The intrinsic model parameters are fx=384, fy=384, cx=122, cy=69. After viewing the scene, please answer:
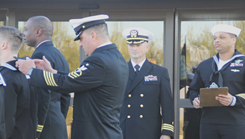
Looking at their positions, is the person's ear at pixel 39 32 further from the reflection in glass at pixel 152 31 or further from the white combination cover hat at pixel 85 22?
A: the reflection in glass at pixel 152 31

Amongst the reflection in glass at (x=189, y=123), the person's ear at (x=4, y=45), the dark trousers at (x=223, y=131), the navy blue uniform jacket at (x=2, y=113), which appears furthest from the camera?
the reflection in glass at (x=189, y=123)

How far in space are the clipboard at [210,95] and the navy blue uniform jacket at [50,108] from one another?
146cm

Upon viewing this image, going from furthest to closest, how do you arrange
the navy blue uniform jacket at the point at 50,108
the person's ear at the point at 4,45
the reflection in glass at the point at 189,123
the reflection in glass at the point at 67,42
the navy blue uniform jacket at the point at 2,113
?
the reflection in glass at the point at 67,42 → the reflection in glass at the point at 189,123 → the navy blue uniform jacket at the point at 50,108 → the person's ear at the point at 4,45 → the navy blue uniform jacket at the point at 2,113

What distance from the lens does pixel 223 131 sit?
4129mm

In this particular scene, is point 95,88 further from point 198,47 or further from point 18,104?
point 198,47

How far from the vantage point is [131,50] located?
15.1ft

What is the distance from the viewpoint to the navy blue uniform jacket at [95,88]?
279 cm

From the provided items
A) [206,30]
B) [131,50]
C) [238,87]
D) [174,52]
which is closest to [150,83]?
[131,50]

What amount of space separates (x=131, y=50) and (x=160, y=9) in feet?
4.39

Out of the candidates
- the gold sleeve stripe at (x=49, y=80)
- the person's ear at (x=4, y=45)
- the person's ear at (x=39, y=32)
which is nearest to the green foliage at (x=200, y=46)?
the person's ear at (x=39, y=32)

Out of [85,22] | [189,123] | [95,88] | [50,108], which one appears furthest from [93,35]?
[189,123]

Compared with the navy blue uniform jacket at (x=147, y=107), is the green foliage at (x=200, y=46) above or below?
above

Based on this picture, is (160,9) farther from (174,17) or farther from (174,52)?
(174,52)

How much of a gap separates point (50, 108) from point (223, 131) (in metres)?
1.85
